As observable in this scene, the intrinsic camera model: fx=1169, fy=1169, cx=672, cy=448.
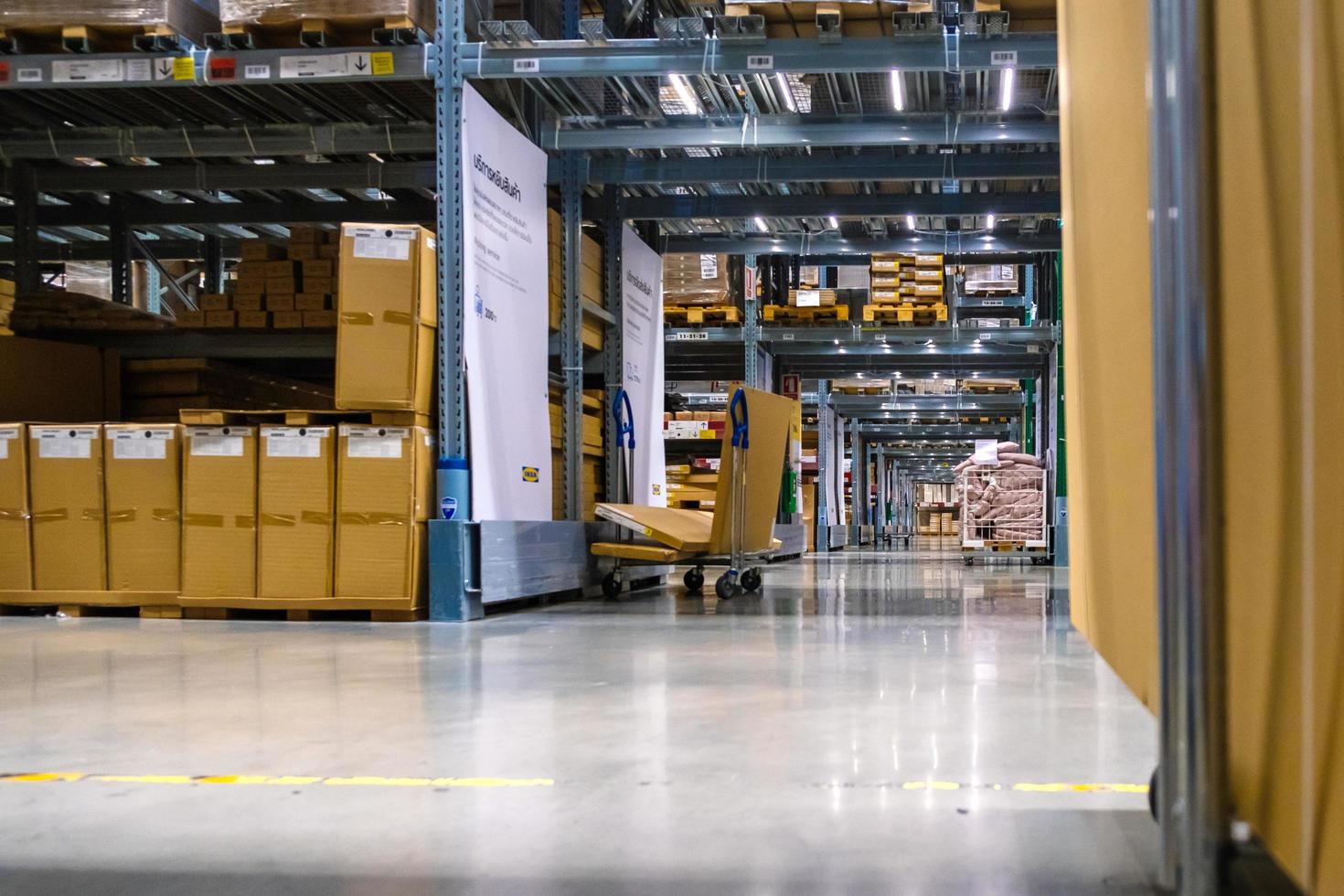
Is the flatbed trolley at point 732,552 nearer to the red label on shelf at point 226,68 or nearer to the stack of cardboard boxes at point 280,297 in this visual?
the stack of cardboard boxes at point 280,297

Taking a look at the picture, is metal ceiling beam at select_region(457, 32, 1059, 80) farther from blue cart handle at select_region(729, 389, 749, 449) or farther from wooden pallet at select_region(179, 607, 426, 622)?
wooden pallet at select_region(179, 607, 426, 622)

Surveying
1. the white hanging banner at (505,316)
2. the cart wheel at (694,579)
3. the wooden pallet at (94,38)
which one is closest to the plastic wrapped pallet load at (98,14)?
the wooden pallet at (94,38)

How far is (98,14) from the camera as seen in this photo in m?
7.03

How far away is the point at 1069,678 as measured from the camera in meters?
4.28

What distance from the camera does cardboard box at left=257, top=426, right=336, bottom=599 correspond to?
22.9ft

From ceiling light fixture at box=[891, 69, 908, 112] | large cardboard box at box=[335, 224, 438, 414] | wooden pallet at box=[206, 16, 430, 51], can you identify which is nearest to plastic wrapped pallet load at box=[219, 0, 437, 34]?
wooden pallet at box=[206, 16, 430, 51]

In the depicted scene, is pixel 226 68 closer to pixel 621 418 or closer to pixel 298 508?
pixel 298 508

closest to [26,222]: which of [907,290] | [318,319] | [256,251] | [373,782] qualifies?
[256,251]

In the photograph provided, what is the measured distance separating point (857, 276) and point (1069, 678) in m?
15.9

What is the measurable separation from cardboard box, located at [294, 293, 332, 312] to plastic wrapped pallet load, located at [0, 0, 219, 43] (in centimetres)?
187

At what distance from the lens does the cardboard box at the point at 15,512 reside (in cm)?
745

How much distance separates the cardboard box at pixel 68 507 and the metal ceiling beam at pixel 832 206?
5204 millimetres

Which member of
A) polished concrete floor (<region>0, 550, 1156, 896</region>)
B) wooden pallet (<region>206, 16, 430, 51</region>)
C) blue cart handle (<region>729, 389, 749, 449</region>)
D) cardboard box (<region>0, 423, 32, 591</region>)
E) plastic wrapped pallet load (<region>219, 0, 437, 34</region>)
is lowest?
polished concrete floor (<region>0, 550, 1156, 896</region>)

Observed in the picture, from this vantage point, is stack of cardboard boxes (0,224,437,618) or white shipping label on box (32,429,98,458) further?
white shipping label on box (32,429,98,458)
